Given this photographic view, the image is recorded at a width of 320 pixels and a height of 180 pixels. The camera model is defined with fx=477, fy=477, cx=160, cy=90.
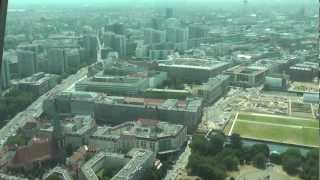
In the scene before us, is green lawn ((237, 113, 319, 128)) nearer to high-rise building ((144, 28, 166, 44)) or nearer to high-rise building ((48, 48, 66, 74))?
high-rise building ((48, 48, 66, 74))

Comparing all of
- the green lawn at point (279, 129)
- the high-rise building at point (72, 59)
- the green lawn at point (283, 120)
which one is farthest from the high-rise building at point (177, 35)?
the green lawn at point (279, 129)

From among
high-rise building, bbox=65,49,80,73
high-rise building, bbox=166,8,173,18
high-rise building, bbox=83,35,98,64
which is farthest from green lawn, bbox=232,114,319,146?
high-rise building, bbox=166,8,173,18

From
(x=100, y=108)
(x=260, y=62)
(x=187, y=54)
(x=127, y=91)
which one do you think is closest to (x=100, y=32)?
(x=187, y=54)

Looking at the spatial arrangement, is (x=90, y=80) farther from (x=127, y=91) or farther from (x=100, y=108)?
(x=100, y=108)

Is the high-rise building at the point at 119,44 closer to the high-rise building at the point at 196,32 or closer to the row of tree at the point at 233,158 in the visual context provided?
the high-rise building at the point at 196,32

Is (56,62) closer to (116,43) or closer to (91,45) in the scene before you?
(91,45)

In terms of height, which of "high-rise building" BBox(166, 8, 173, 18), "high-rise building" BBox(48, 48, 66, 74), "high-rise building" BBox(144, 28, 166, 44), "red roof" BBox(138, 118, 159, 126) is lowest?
"red roof" BBox(138, 118, 159, 126)

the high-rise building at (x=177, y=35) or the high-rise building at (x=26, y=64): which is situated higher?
the high-rise building at (x=177, y=35)
